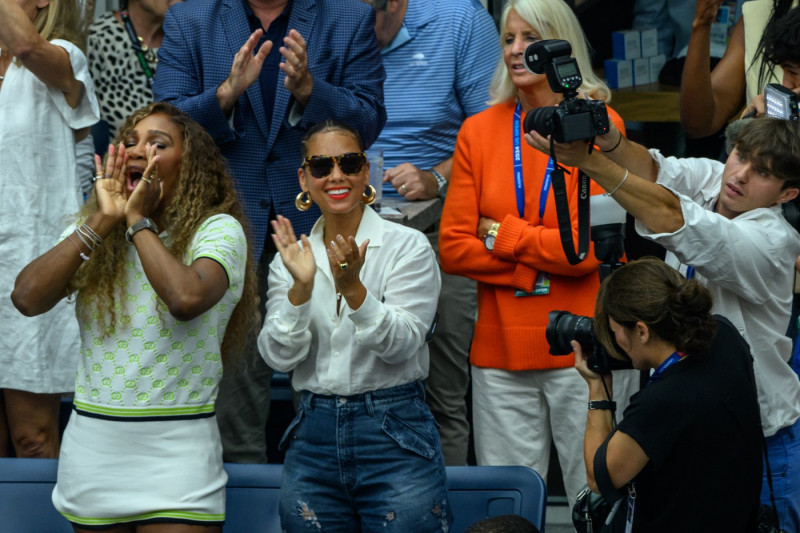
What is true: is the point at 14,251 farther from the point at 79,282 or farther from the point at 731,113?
the point at 731,113

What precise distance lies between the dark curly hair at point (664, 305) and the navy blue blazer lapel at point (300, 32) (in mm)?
1635

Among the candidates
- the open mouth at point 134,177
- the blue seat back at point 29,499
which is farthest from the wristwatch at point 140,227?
the blue seat back at point 29,499

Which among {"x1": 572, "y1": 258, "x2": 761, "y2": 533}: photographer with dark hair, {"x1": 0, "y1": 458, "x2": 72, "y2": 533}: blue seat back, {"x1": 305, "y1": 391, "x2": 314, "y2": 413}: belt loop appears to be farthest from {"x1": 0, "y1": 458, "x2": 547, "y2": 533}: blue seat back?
{"x1": 572, "y1": 258, "x2": 761, "y2": 533}: photographer with dark hair

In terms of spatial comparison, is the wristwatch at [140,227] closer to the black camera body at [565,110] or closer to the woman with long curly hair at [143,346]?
the woman with long curly hair at [143,346]

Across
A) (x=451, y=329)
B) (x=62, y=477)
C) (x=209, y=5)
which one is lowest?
(x=451, y=329)

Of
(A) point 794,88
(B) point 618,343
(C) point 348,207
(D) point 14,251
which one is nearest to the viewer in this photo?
(B) point 618,343

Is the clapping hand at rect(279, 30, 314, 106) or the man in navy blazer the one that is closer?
the clapping hand at rect(279, 30, 314, 106)

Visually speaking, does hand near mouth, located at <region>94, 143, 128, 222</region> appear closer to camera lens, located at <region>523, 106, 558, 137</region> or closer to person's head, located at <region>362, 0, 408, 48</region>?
camera lens, located at <region>523, 106, 558, 137</region>

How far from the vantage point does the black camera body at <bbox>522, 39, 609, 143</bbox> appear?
122 inches

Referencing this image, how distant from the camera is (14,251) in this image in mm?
4223

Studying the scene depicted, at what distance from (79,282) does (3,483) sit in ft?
3.52

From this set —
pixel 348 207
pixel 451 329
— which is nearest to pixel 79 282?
pixel 348 207

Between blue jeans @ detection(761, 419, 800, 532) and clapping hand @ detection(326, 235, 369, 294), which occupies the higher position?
clapping hand @ detection(326, 235, 369, 294)

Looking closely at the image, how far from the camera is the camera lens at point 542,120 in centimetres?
313
